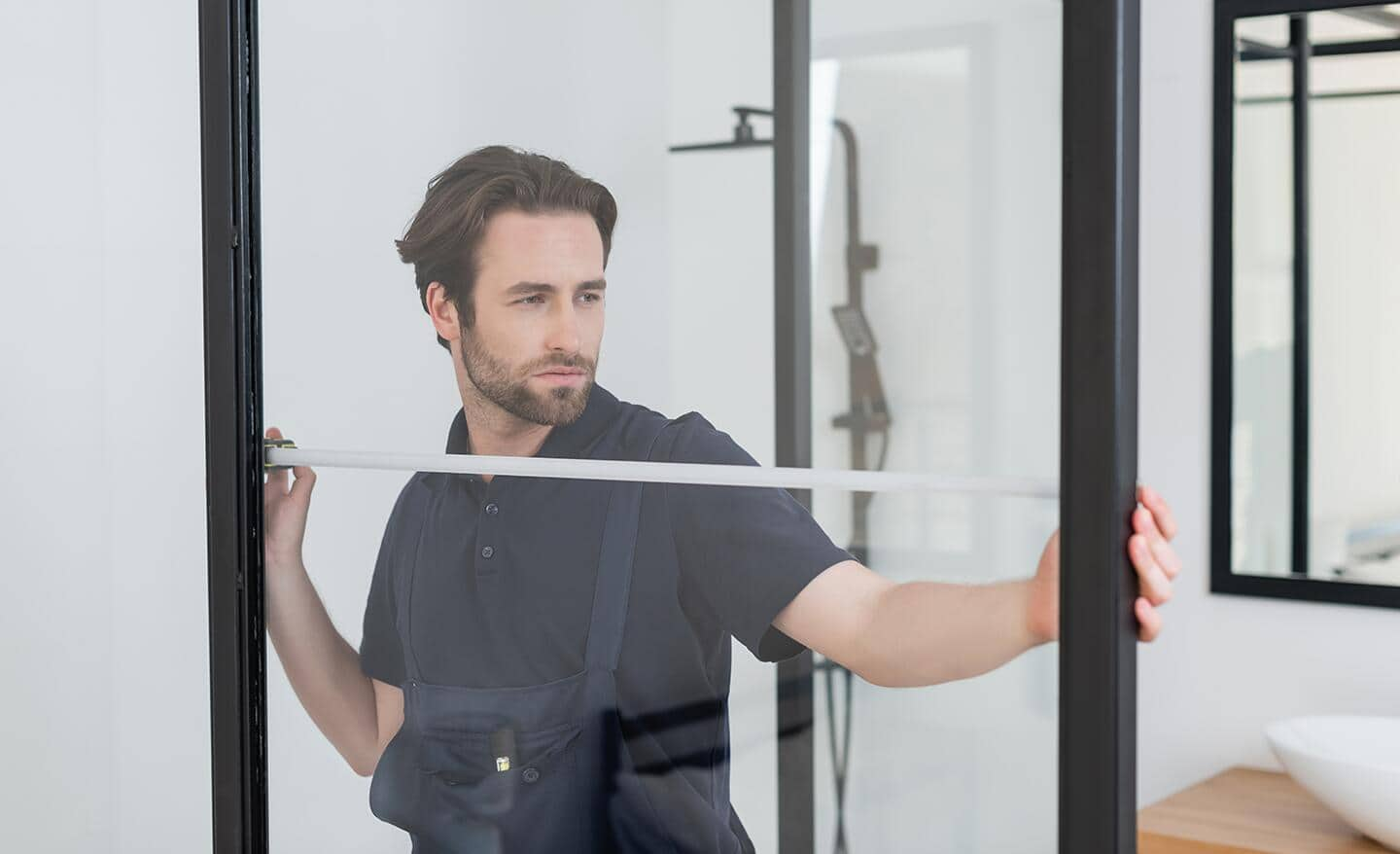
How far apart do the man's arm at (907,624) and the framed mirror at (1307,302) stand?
1151mm

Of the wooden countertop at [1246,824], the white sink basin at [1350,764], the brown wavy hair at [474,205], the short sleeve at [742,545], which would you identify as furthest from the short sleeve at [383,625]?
the white sink basin at [1350,764]

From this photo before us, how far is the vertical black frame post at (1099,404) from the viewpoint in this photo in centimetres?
82

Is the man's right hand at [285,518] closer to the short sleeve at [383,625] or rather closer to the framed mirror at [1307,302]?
the short sleeve at [383,625]

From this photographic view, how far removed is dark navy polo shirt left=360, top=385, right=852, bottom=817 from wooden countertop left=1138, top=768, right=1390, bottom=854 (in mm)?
812

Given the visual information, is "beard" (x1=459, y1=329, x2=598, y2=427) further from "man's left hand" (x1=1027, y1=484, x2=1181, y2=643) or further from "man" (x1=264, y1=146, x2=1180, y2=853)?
"man's left hand" (x1=1027, y1=484, x2=1181, y2=643)

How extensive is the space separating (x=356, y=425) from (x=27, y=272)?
86 centimetres

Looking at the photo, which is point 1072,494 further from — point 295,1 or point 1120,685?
point 295,1

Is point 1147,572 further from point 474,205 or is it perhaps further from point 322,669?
point 322,669

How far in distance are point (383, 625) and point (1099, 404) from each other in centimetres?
72

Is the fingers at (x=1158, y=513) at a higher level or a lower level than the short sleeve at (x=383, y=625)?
higher

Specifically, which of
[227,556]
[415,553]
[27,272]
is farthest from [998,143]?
[27,272]

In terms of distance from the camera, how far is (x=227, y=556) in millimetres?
1271

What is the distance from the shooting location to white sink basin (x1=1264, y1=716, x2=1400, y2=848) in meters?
1.44

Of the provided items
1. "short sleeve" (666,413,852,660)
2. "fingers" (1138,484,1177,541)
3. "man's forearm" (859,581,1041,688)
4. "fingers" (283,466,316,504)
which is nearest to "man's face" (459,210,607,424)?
"short sleeve" (666,413,852,660)
